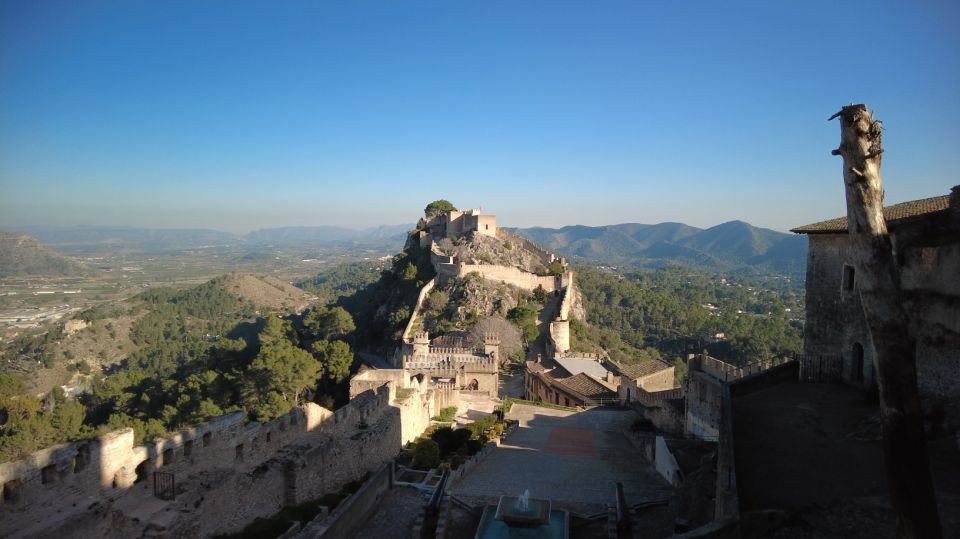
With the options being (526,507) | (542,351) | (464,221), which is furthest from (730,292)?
(526,507)

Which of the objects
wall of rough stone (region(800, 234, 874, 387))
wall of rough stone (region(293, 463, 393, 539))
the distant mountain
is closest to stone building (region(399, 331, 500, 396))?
wall of rough stone (region(293, 463, 393, 539))

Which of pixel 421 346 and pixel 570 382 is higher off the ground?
pixel 421 346

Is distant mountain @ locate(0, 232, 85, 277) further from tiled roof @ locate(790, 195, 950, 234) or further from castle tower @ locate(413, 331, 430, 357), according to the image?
tiled roof @ locate(790, 195, 950, 234)

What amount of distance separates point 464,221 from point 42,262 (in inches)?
7456

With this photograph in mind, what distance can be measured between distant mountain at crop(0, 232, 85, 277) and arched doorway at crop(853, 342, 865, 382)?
215 meters

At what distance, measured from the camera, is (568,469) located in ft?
46.8

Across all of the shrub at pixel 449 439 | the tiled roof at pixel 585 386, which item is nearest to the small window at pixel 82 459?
the shrub at pixel 449 439

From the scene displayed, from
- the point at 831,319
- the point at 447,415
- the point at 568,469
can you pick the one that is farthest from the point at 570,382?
the point at 831,319

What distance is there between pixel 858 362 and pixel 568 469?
6.91 metres

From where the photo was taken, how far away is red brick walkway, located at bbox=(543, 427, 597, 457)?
16.1m

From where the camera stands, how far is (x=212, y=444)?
482 inches

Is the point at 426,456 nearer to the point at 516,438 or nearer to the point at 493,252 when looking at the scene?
the point at 516,438

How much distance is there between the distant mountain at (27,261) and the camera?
176500 millimetres

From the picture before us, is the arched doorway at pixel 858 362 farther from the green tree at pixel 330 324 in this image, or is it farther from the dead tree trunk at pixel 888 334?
the green tree at pixel 330 324
